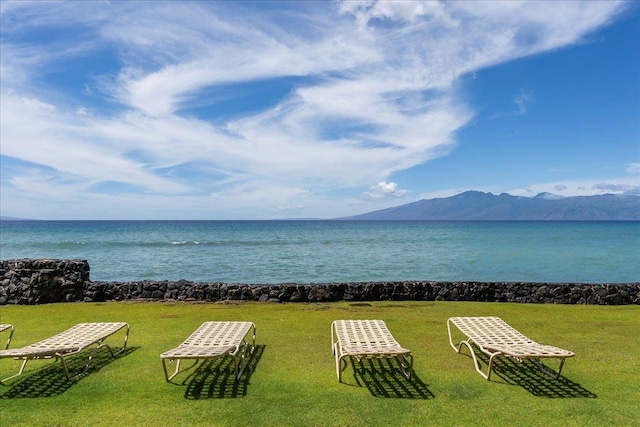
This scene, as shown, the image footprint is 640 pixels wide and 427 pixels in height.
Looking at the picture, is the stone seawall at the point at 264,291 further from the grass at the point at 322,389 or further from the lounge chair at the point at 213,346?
the lounge chair at the point at 213,346

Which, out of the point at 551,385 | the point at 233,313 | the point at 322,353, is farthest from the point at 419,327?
the point at 233,313

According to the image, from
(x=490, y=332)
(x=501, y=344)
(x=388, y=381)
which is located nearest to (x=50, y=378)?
(x=388, y=381)

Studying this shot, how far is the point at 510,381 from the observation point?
5.02 metres

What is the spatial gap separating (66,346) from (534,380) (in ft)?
19.3

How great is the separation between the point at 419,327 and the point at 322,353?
8.36ft

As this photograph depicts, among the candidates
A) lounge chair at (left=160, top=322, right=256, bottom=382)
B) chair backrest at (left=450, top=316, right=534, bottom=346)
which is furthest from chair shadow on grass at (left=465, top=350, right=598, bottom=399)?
lounge chair at (left=160, top=322, right=256, bottom=382)

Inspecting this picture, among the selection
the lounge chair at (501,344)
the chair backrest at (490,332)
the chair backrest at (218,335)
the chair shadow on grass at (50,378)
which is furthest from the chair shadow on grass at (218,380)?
the chair backrest at (490,332)

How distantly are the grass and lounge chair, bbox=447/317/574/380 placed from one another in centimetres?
23

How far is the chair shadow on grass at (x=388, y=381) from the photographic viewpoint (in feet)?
15.3

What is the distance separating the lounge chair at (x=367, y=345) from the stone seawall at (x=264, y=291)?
17.4 ft

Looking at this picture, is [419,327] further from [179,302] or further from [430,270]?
[430,270]

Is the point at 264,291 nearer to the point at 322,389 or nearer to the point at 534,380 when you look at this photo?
the point at 322,389

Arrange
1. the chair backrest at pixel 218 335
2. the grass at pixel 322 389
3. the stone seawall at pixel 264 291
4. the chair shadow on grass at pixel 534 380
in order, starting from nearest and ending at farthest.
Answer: the grass at pixel 322 389
the chair shadow on grass at pixel 534 380
the chair backrest at pixel 218 335
the stone seawall at pixel 264 291

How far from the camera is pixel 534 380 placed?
5.06m
